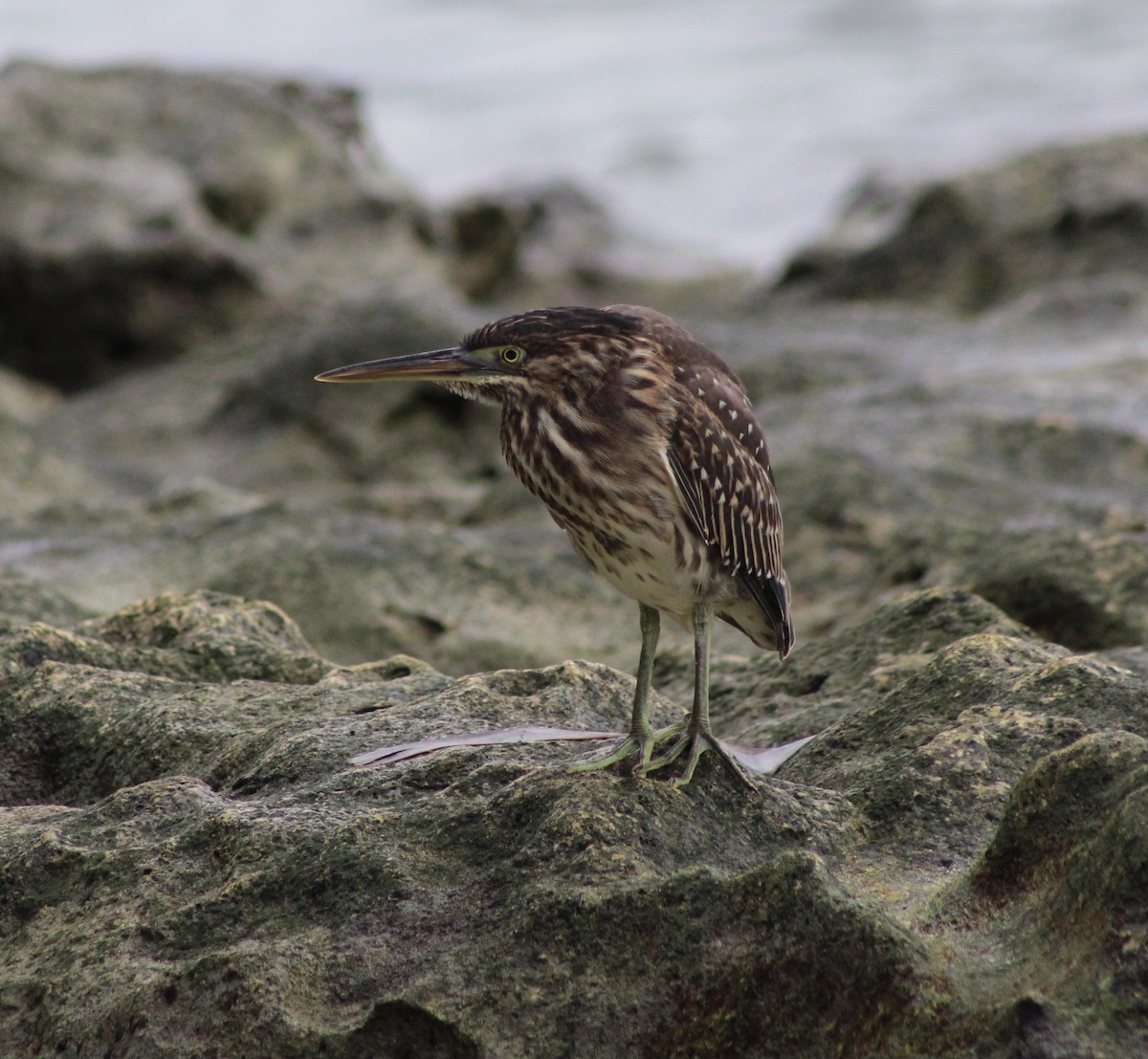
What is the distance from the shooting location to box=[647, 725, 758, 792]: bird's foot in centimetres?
331

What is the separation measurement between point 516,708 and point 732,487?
0.79 m

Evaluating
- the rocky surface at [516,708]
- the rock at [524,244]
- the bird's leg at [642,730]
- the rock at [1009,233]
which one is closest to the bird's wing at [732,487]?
the bird's leg at [642,730]

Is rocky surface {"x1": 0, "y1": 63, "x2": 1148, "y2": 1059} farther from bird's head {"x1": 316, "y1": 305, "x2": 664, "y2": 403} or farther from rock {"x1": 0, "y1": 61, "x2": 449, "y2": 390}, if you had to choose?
bird's head {"x1": 316, "y1": 305, "x2": 664, "y2": 403}

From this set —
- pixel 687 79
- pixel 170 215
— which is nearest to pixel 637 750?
pixel 170 215

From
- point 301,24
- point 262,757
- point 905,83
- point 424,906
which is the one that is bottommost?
point 301,24

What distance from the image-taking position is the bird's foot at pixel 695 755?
3.31 meters

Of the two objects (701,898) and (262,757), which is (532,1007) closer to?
(701,898)

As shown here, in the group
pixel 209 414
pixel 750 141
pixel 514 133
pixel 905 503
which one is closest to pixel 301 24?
pixel 514 133

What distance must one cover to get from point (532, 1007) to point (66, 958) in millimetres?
908

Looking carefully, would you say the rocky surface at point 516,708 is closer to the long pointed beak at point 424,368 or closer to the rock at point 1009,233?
the rock at point 1009,233

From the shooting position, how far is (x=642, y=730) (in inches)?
144

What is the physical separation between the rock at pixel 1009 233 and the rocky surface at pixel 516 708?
1.93 ft

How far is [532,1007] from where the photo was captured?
272 cm

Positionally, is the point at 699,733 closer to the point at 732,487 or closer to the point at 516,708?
the point at 516,708
